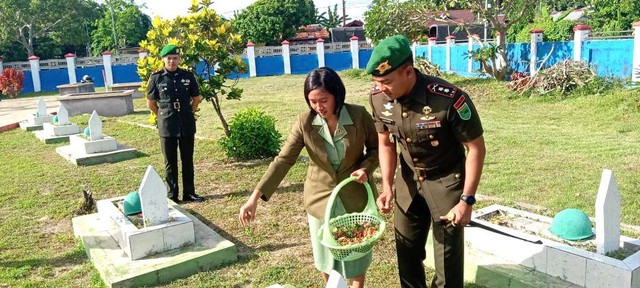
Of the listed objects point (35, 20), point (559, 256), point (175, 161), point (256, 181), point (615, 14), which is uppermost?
point (35, 20)

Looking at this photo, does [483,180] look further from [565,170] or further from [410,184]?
[410,184]

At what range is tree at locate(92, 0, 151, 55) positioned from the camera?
151ft

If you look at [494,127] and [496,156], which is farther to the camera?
[494,127]

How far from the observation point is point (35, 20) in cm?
3372

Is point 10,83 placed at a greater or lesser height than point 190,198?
greater

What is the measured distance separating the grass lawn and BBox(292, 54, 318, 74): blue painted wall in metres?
19.7

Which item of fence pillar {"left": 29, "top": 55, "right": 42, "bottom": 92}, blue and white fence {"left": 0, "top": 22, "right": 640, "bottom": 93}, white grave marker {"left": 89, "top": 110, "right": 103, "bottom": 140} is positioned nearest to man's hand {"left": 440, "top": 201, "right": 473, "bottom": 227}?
white grave marker {"left": 89, "top": 110, "right": 103, "bottom": 140}

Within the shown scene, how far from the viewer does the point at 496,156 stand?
7113 mm

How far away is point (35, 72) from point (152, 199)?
27.2 meters

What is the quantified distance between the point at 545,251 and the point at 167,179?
3882 millimetres

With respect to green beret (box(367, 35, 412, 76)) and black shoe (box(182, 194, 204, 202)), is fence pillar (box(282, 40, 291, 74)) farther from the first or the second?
green beret (box(367, 35, 412, 76))

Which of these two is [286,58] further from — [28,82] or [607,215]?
[607,215]

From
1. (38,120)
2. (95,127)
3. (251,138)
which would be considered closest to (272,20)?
(38,120)

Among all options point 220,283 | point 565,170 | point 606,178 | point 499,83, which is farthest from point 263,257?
point 499,83
